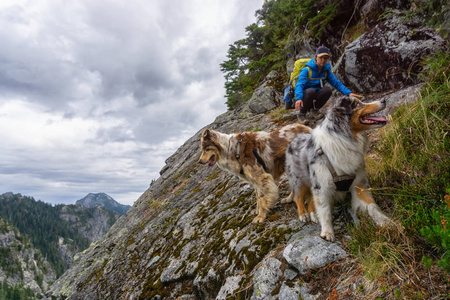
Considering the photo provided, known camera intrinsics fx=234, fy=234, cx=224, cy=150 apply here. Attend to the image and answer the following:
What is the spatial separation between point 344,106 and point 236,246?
2.75 m

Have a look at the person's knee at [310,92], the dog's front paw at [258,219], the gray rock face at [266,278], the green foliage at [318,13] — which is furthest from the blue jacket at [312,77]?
the green foliage at [318,13]

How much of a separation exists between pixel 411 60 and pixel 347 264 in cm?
662

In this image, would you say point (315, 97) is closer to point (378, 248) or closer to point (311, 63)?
point (311, 63)

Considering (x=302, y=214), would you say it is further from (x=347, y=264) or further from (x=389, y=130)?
(x=389, y=130)

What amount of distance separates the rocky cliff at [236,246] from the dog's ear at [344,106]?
4.68 ft

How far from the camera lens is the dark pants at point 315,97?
6.55m

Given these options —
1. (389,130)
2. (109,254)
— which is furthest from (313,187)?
(109,254)

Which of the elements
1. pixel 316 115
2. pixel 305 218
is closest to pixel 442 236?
pixel 305 218

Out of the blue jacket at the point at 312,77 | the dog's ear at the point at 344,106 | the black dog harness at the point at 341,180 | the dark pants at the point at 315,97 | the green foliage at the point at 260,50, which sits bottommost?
the black dog harness at the point at 341,180

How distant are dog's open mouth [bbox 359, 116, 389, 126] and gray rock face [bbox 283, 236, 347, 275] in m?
1.57

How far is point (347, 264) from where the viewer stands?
2.43 m

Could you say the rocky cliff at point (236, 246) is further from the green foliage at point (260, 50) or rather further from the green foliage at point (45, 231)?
the green foliage at point (45, 231)

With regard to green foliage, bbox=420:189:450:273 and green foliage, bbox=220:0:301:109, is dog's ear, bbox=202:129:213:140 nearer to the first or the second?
green foliage, bbox=420:189:450:273

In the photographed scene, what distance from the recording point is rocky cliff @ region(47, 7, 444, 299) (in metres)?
2.71
